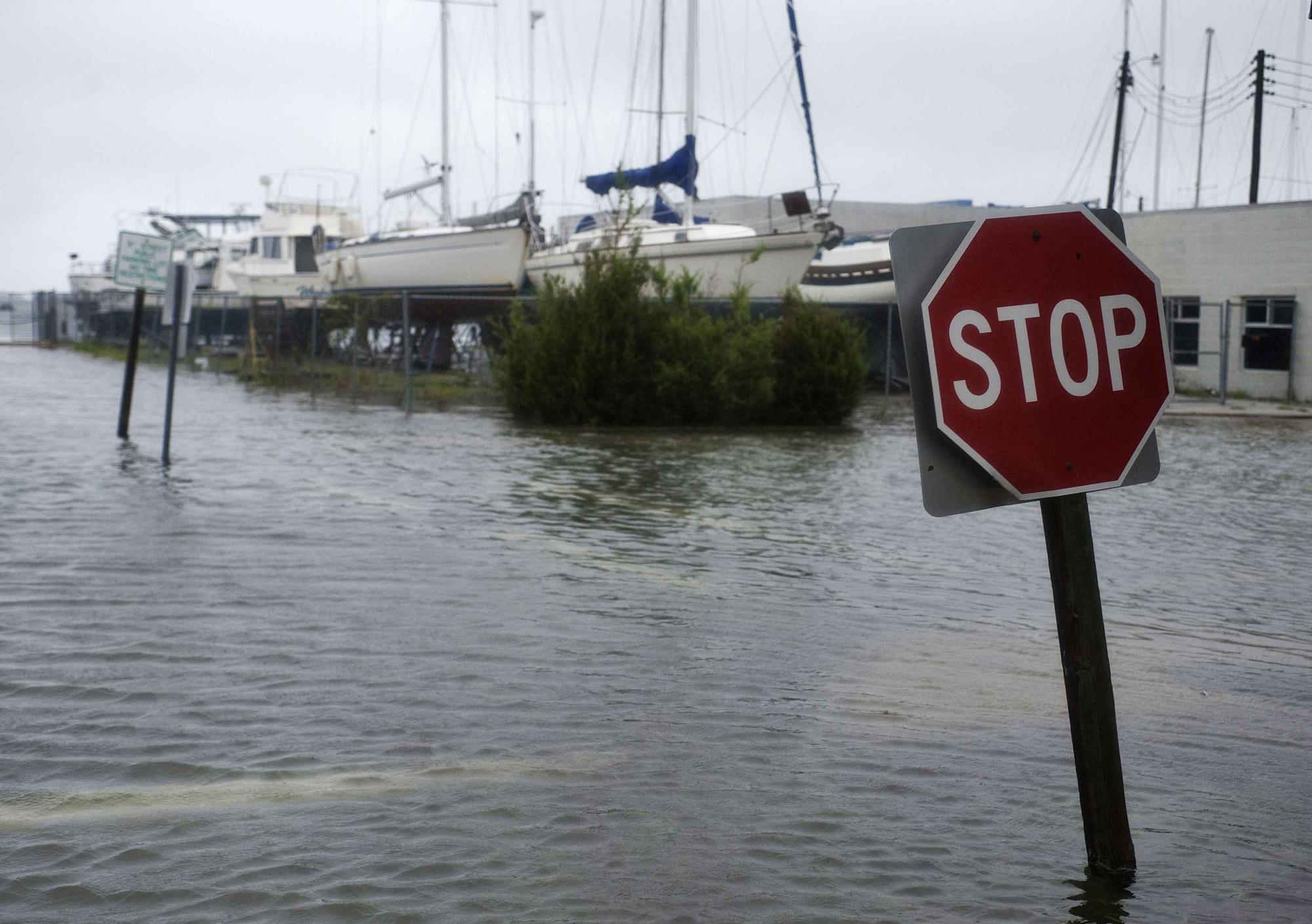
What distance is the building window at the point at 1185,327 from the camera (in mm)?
33281

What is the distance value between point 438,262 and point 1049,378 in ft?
118

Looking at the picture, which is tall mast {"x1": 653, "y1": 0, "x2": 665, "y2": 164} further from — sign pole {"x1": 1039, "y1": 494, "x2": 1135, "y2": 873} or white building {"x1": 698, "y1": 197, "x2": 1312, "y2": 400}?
sign pole {"x1": 1039, "y1": 494, "x2": 1135, "y2": 873}

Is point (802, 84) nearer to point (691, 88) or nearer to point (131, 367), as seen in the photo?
point (691, 88)

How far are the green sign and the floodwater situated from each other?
11.9ft

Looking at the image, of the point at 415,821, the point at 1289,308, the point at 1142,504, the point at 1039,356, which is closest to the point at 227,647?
the point at 415,821

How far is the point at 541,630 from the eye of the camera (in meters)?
7.48

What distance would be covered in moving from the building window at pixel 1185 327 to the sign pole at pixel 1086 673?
1211 inches

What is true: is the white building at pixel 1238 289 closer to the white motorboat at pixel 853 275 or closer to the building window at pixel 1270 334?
the building window at pixel 1270 334

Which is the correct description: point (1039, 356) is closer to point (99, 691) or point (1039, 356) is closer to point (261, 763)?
point (261, 763)

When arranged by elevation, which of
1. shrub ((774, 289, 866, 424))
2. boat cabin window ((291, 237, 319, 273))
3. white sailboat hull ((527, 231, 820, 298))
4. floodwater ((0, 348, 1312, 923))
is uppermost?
boat cabin window ((291, 237, 319, 273))

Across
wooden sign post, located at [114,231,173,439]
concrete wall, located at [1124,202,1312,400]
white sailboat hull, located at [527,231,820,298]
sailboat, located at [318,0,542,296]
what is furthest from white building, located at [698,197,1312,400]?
wooden sign post, located at [114,231,173,439]

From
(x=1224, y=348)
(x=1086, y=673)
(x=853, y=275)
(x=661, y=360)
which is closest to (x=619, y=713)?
(x=1086, y=673)

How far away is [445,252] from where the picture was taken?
38.5m

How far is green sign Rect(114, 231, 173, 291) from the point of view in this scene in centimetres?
1573
